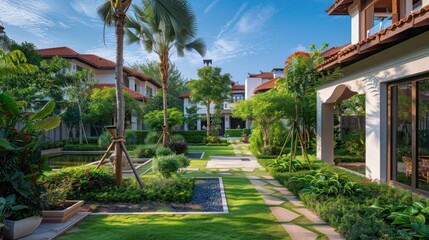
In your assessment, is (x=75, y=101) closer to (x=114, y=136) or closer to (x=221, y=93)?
(x=221, y=93)

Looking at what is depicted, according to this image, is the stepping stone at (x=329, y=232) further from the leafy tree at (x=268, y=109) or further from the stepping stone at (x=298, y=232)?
the leafy tree at (x=268, y=109)

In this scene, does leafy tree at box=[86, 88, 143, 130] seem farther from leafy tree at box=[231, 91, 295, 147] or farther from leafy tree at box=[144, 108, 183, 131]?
leafy tree at box=[231, 91, 295, 147]

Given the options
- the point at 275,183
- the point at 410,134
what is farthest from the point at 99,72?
the point at 410,134

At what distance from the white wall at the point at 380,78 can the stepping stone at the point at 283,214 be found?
3.88m

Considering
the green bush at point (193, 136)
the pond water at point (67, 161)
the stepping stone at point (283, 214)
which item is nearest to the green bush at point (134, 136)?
the green bush at point (193, 136)

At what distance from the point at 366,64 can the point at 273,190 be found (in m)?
4.80

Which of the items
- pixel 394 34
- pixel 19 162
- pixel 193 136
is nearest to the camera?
pixel 19 162

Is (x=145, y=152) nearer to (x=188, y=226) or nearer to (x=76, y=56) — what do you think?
(x=188, y=226)

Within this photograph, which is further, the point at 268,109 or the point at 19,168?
the point at 268,109

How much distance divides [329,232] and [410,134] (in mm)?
4276

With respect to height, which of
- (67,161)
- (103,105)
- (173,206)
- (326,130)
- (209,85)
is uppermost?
(209,85)

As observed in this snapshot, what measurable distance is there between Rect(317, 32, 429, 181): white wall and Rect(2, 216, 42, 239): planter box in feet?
26.7

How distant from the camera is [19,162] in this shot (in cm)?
484

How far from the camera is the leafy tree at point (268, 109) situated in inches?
628
